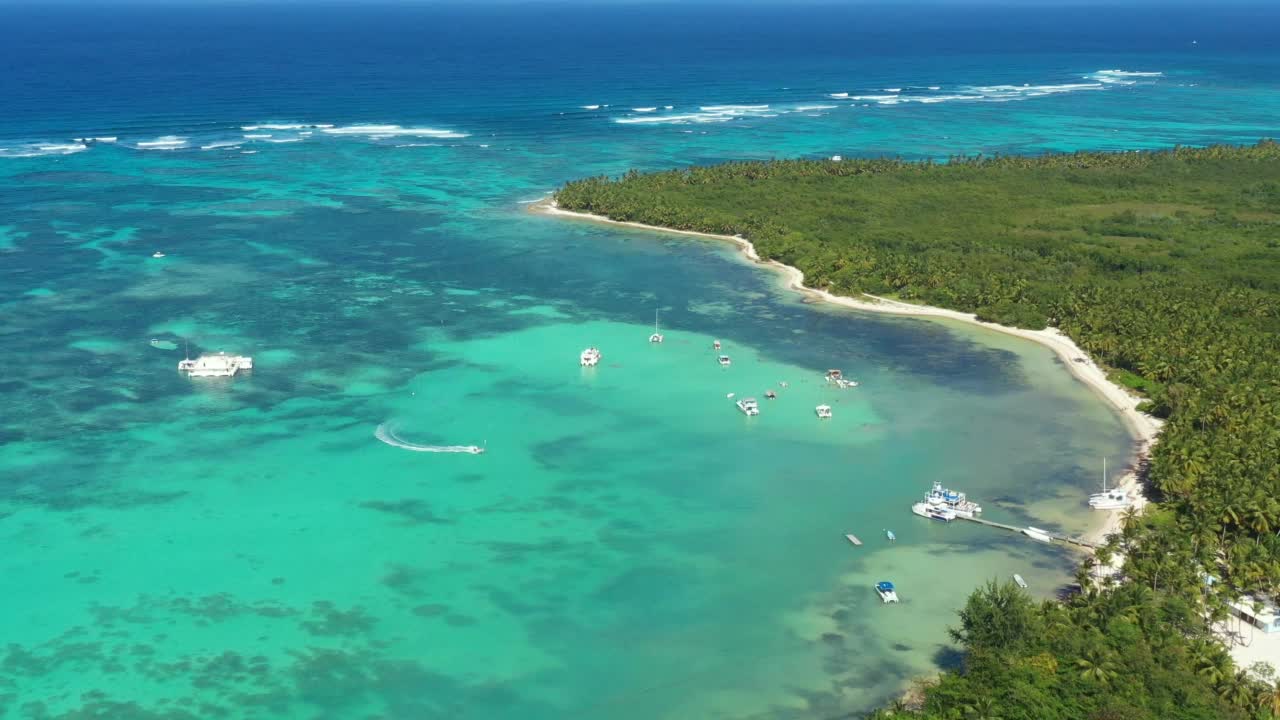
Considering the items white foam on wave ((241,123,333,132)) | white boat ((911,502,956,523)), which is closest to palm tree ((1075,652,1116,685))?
white boat ((911,502,956,523))

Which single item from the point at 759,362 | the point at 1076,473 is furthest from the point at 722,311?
the point at 1076,473

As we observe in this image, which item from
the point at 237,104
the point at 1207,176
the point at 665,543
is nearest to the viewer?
the point at 665,543

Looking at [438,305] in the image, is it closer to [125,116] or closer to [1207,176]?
[1207,176]

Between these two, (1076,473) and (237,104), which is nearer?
(1076,473)

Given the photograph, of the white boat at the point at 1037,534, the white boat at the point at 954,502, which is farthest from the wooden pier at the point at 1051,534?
the white boat at the point at 954,502

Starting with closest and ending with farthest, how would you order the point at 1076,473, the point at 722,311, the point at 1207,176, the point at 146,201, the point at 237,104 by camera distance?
the point at 1076,473 → the point at 722,311 → the point at 146,201 → the point at 1207,176 → the point at 237,104

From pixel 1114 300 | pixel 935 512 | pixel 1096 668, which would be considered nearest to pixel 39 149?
pixel 1114 300

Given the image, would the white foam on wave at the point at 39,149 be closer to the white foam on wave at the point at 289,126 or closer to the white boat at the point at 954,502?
the white foam on wave at the point at 289,126
